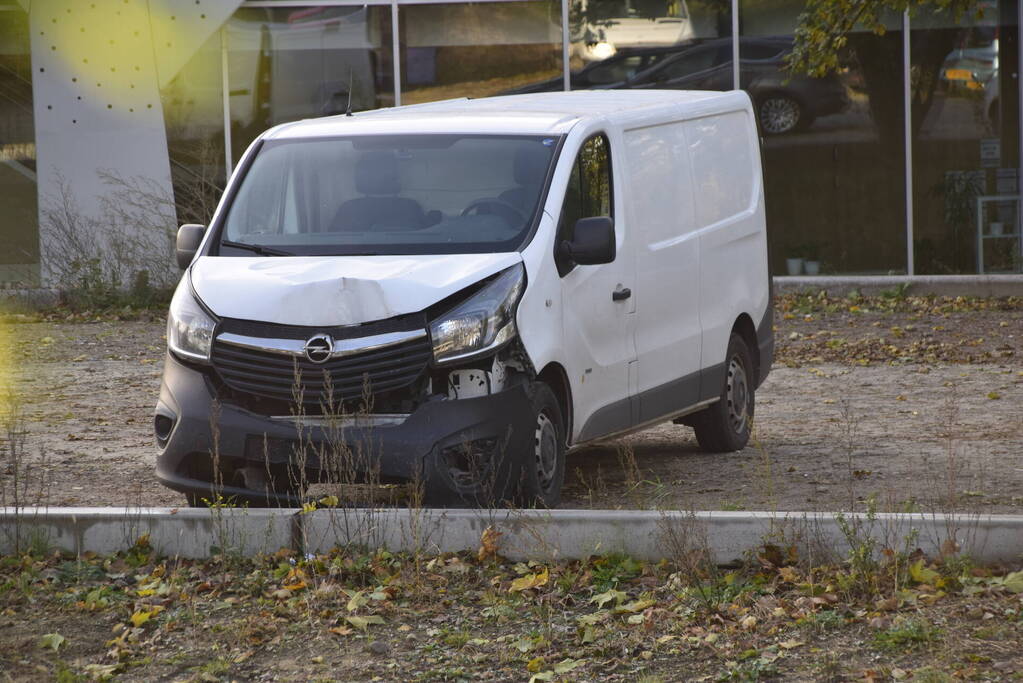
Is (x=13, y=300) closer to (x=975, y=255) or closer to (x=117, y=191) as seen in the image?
A: (x=117, y=191)

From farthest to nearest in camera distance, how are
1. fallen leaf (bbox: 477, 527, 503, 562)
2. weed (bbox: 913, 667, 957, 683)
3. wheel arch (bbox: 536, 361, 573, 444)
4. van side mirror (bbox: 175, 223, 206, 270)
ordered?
van side mirror (bbox: 175, 223, 206, 270) < wheel arch (bbox: 536, 361, 573, 444) < fallen leaf (bbox: 477, 527, 503, 562) < weed (bbox: 913, 667, 957, 683)

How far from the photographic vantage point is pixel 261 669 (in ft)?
16.4

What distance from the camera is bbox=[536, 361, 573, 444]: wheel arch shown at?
7.04 m

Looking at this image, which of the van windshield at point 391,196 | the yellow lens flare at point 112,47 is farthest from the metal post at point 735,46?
the van windshield at point 391,196

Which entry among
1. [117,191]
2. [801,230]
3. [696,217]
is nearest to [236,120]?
[117,191]

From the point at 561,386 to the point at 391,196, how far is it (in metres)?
1.21

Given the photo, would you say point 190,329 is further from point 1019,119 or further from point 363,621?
point 1019,119

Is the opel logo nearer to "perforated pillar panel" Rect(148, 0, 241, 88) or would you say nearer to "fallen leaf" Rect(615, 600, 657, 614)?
"fallen leaf" Rect(615, 600, 657, 614)

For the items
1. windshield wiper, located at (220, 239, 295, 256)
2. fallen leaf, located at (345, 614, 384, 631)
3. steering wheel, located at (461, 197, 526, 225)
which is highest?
steering wheel, located at (461, 197, 526, 225)

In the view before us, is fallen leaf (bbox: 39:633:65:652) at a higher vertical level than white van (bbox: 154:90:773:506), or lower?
lower

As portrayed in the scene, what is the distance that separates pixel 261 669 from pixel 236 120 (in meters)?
14.9

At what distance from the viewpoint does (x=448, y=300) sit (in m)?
6.62

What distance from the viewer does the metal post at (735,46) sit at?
18656mm

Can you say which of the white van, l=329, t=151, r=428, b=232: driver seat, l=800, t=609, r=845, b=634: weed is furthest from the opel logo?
l=800, t=609, r=845, b=634: weed
